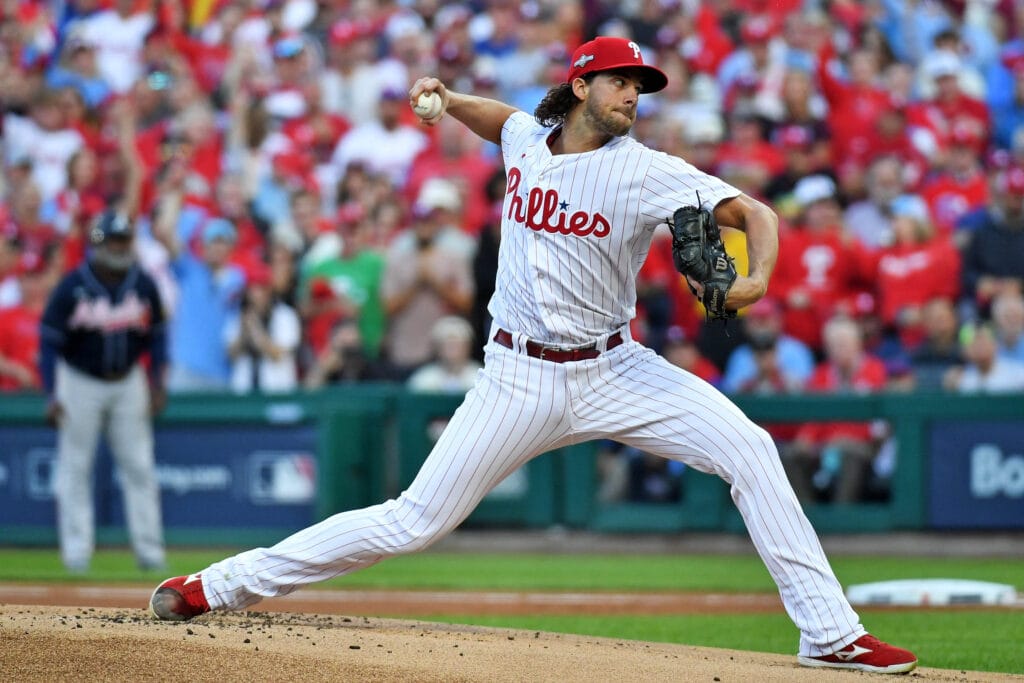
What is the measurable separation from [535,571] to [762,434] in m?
5.33

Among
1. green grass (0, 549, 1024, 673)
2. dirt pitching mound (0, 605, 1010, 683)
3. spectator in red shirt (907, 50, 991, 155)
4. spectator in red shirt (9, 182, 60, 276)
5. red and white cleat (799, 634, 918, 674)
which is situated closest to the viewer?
dirt pitching mound (0, 605, 1010, 683)

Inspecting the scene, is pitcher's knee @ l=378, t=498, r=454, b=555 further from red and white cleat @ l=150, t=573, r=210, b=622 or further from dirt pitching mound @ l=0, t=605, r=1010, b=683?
red and white cleat @ l=150, t=573, r=210, b=622

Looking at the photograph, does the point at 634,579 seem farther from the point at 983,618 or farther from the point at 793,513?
the point at 793,513

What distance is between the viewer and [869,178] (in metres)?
12.9

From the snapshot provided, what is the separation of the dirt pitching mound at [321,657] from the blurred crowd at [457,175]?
20.7 feet

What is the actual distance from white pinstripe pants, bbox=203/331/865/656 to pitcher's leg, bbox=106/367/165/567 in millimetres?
4921

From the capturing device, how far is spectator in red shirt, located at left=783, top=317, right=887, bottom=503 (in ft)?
37.8

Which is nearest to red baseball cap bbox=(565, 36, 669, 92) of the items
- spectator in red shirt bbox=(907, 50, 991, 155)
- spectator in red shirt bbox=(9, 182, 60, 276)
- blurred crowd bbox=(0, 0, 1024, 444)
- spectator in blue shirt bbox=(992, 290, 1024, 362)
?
blurred crowd bbox=(0, 0, 1024, 444)

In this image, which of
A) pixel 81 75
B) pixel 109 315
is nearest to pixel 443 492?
pixel 109 315

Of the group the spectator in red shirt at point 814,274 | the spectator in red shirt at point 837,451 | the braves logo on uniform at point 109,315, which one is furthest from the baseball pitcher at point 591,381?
the spectator in red shirt at point 814,274

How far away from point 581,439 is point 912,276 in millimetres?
6971

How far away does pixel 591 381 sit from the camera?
A: 5547 mm

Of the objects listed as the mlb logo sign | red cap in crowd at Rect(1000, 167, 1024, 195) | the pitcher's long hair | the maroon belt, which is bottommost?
the mlb logo sign

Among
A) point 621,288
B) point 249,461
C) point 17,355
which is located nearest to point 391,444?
point 249,461
